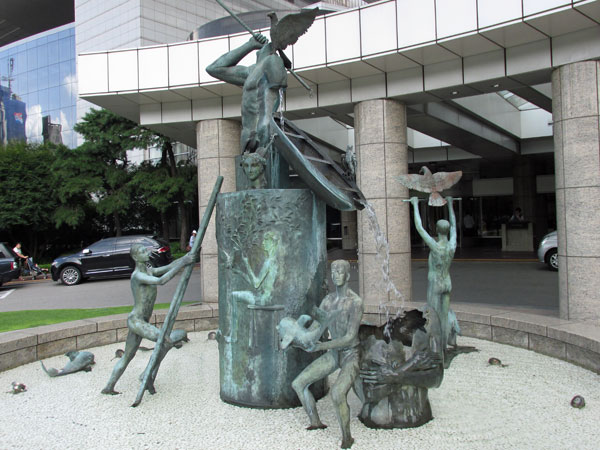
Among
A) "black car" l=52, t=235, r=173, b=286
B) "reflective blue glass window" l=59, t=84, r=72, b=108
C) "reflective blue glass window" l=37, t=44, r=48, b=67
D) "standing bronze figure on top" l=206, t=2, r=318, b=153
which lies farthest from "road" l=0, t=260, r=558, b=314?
"reflective blue glass window" l=37, t=44, r=48, b=67

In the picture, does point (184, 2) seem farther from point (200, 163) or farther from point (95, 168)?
point (200, 163)

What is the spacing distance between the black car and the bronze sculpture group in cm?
1449

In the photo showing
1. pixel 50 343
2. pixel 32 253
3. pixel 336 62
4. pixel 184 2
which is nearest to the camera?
pixel 50 343

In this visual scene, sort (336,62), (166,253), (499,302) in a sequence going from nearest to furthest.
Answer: (336,62), (499,302), (166,253)

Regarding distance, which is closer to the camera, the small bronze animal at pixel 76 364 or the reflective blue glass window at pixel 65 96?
the small bronze animal at pixel 76 364

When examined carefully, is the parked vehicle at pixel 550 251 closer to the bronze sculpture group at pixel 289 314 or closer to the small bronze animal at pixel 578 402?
the bronze sculpture group at pixel 289 314

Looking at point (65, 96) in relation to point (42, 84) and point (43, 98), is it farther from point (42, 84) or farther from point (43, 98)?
point (42, 84)

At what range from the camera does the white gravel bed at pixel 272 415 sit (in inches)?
168

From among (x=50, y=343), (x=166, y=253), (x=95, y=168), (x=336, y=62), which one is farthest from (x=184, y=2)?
(x=50, y=343)

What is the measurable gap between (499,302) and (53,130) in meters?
46.2

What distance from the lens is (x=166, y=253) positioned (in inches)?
810

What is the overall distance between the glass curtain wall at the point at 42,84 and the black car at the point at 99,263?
101 ft

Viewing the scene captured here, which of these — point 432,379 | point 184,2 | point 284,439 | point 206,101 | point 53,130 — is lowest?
point 284,439

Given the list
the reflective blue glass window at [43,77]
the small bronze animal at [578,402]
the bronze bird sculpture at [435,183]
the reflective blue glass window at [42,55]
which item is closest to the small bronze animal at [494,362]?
the small bronze animal at [578,402]
